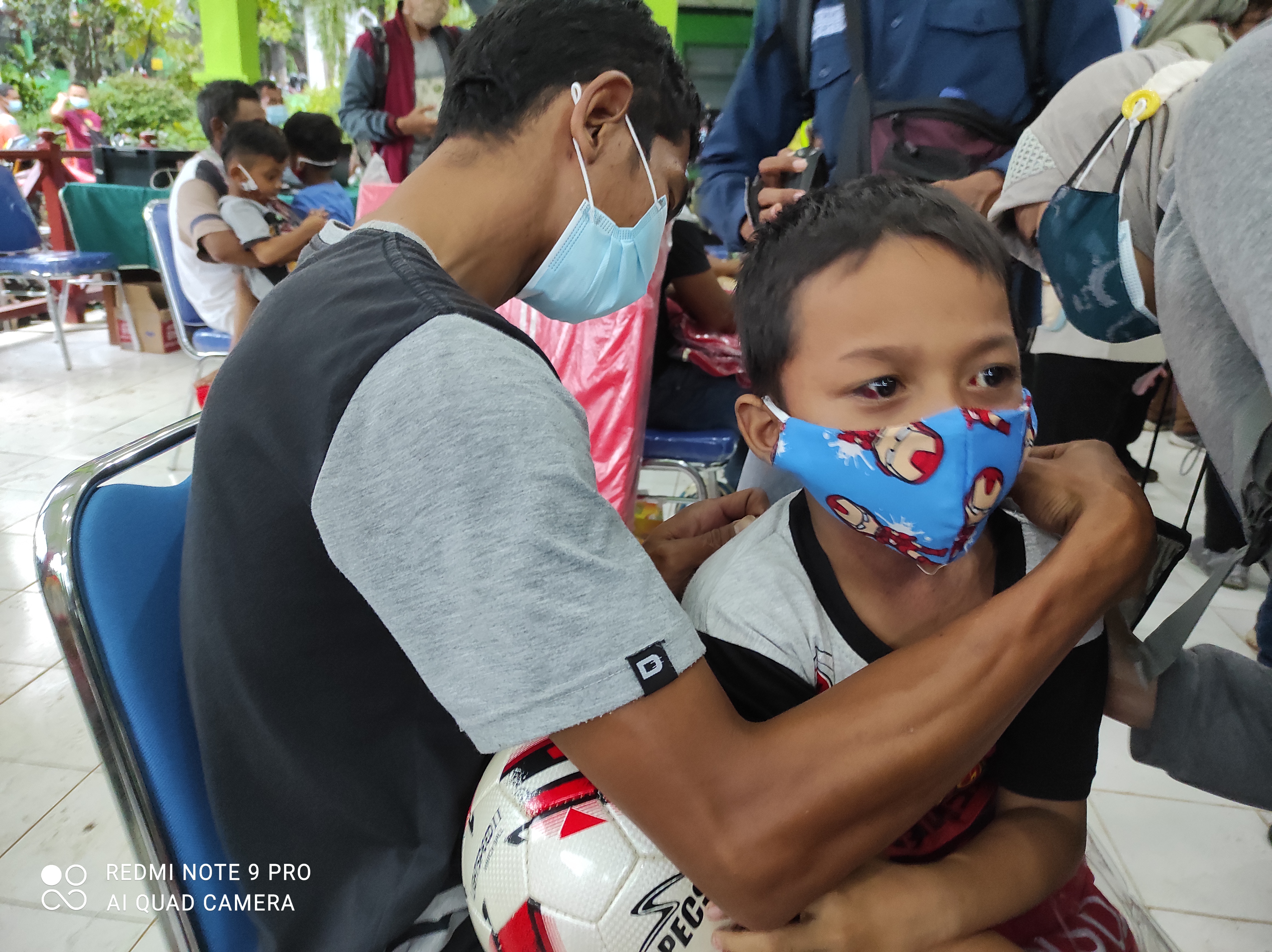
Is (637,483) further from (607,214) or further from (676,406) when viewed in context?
(607,214)

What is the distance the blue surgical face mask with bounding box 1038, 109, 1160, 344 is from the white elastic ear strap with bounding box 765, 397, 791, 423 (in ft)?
1.37

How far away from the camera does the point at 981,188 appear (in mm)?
1355

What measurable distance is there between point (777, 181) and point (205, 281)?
101 inches

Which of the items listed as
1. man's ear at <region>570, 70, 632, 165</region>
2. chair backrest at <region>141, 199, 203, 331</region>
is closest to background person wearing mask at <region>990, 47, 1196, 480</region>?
man's ear at <region>570, 70, 632, 165</region>

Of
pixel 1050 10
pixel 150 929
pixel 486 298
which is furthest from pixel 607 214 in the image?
pixel 150 929

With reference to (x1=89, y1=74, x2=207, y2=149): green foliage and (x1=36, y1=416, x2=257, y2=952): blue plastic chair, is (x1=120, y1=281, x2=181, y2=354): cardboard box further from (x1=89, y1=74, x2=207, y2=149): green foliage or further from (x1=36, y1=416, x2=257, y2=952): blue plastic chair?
(x1=36, y1=416, x2=257, y2=952): blue plastic chair

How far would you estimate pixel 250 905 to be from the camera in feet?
2.35

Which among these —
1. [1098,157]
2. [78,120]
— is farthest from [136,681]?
[78,120]

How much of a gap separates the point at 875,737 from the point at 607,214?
0.68 metres

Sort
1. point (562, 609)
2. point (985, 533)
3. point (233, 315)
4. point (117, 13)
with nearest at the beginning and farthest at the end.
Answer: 1. point (562, 609)
2. point (985, 533)
3. point (233, 315)
4. point (117, 13)

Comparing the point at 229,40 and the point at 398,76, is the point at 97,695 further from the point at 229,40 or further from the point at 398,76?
the point at 229,40

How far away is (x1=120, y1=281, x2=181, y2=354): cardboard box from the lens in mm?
5535

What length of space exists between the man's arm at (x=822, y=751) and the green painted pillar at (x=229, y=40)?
8931 millimetres

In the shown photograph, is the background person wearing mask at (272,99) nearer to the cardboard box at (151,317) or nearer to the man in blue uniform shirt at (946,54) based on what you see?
the cardboard box at (151,317)
